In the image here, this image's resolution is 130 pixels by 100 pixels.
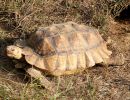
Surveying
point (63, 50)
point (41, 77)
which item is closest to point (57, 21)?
point (63, 50)

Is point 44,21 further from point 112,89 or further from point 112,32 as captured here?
point 112,89

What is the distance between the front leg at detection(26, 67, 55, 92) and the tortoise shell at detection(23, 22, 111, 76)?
86mm

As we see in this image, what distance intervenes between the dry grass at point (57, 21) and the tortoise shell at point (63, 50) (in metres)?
0.20

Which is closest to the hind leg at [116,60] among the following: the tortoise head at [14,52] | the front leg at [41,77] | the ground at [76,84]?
the ground at [76,84]

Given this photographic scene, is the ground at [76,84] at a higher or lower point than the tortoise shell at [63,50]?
lower

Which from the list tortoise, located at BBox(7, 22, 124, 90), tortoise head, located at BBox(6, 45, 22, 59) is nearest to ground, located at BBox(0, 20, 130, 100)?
tortoise, located at BBox(7, 22, 124, 90)

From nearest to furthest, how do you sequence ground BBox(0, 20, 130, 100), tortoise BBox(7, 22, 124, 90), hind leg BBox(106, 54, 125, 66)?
ground BBox(0, 20, 130, 100)
tortoise BBox(7, 22, 124, 90)
hind leg BBox(106, 54, 125, 66)

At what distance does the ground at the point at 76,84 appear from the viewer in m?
4.48

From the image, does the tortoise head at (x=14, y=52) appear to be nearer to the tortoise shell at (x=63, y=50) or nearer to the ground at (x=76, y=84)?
the tortoise shell at (x=63, y=50)

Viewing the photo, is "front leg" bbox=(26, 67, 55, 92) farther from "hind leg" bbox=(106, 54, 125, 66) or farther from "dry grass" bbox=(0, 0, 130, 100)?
"hind leg" bbox=(106, 54, 125, 66)

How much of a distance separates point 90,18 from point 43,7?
2.78 ft

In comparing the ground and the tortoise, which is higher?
the tortoise

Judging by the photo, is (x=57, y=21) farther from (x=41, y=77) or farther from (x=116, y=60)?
(x=41, y=77)

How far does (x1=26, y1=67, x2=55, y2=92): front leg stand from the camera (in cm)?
475
